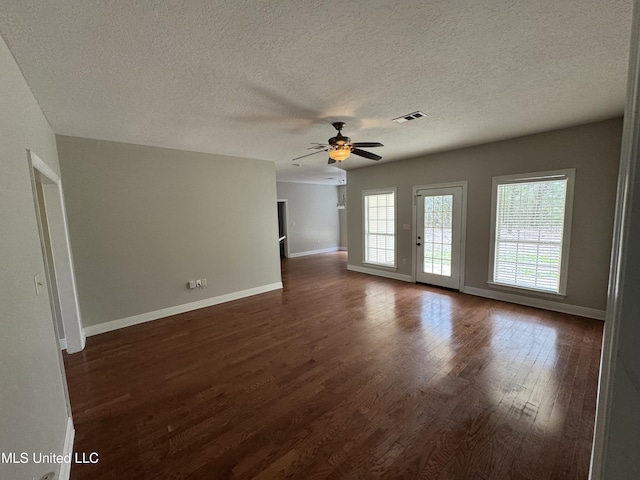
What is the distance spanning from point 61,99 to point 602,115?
5603 millimetres

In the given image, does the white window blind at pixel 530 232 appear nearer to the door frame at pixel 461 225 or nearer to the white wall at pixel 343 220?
the door frame at pixel 461 225

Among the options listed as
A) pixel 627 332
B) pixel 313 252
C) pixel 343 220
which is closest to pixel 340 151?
pixel 627 332

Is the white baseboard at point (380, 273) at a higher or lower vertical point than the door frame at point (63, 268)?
lower

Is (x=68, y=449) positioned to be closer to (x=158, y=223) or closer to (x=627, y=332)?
(x=627, y=332)

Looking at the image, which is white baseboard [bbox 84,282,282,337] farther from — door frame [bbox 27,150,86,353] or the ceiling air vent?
the ceiling air vent

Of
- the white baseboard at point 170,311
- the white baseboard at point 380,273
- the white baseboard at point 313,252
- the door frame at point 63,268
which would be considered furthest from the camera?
the white baseboard at point 313,252

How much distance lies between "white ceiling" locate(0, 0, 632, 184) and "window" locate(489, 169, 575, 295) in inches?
36.0

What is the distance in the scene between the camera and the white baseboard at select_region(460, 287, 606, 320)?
3.65 metres

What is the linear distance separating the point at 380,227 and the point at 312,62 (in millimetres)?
4600

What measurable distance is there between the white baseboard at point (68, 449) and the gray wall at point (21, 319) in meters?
0.06

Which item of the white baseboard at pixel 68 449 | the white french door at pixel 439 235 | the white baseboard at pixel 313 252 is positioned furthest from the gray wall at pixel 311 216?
the white baseboard at pixel 68 449

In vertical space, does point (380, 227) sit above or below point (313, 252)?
above

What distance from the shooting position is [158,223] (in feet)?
13.2

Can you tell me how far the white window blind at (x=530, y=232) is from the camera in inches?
150
